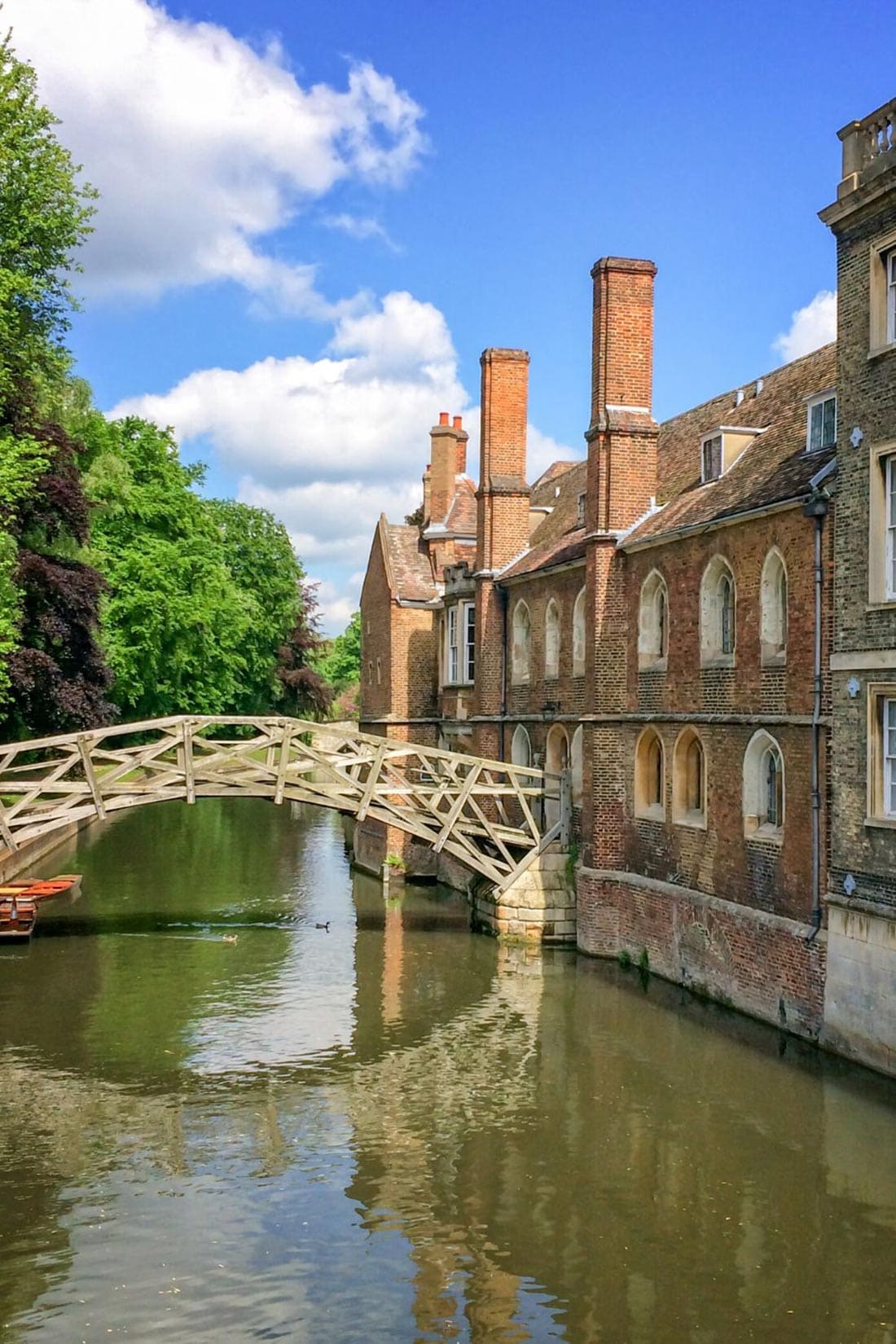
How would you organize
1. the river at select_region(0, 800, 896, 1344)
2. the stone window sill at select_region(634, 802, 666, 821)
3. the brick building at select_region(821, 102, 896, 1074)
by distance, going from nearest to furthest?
the river at select_region(0, 800, 896, 1344) → the brick building at select_region(821, 102, 896, 1074) → the stone window sill at select_region(634, 802, 666, 821)

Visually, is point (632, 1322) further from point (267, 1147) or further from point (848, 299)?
point (848, 299)

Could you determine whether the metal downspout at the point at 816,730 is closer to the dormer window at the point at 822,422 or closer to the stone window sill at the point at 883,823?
the stone window sill at the point at 883,823

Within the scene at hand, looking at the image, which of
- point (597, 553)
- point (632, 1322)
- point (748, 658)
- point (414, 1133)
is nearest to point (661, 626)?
point (597, 553)

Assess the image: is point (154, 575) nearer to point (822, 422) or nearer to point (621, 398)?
point (621, 398)

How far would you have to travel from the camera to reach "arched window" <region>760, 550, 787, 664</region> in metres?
18.0

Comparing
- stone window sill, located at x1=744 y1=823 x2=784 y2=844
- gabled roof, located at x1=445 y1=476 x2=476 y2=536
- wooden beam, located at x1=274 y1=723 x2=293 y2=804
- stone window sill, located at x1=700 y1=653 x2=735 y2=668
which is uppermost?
gabled roof, located at x1=445 y1=476 x2=476 y2=536

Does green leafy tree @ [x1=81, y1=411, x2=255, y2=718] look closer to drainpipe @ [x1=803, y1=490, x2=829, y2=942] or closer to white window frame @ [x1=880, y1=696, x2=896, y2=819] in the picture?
drainpipe @ [x1=803, y1=490, x2=829, y2=942]

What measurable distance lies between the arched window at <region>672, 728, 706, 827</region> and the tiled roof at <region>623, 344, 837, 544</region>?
3455mm

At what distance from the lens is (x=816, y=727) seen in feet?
54.4

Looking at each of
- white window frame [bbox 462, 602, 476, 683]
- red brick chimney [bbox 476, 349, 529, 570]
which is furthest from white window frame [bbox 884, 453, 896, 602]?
white window frame [bbox 462, 602, 476, 683]

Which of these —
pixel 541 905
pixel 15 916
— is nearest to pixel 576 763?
pixel 541 905

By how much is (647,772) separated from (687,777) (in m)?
1.56

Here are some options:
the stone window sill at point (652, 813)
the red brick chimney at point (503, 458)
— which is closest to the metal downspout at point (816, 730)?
the stone window sill at point (652, 813)

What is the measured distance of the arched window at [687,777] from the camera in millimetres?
20688
